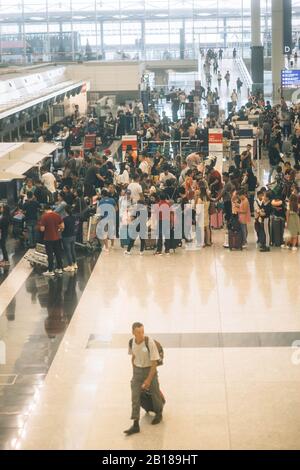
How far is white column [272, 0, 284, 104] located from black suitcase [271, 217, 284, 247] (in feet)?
97.6

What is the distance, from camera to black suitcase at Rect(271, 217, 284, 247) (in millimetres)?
16688

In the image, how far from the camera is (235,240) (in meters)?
16.8

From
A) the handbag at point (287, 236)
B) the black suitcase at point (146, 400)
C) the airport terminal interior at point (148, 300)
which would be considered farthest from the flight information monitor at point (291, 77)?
the black suitcase at point (146, 400)

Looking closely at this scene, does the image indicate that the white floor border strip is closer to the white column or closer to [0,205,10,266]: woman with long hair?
[0,205,10,266]: woman with long hair

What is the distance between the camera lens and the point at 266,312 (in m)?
12.8

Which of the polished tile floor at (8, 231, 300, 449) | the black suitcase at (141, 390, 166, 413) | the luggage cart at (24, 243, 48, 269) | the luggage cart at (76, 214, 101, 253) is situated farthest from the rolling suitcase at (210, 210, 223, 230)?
the black suitcase at (141, 390, 166, 413)

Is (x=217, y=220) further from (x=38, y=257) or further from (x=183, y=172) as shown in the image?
(x=38, y=257)

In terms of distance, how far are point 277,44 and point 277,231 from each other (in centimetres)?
3112

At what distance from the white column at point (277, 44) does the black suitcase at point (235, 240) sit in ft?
98.2

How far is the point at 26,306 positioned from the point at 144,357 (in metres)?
4.88

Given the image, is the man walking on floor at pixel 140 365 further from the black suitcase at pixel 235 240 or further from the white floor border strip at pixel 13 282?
the black suitcase at pixel 235 240

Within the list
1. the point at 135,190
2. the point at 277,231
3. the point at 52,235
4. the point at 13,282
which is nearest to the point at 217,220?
the point at 135,190

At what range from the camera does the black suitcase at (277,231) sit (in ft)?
54.7
